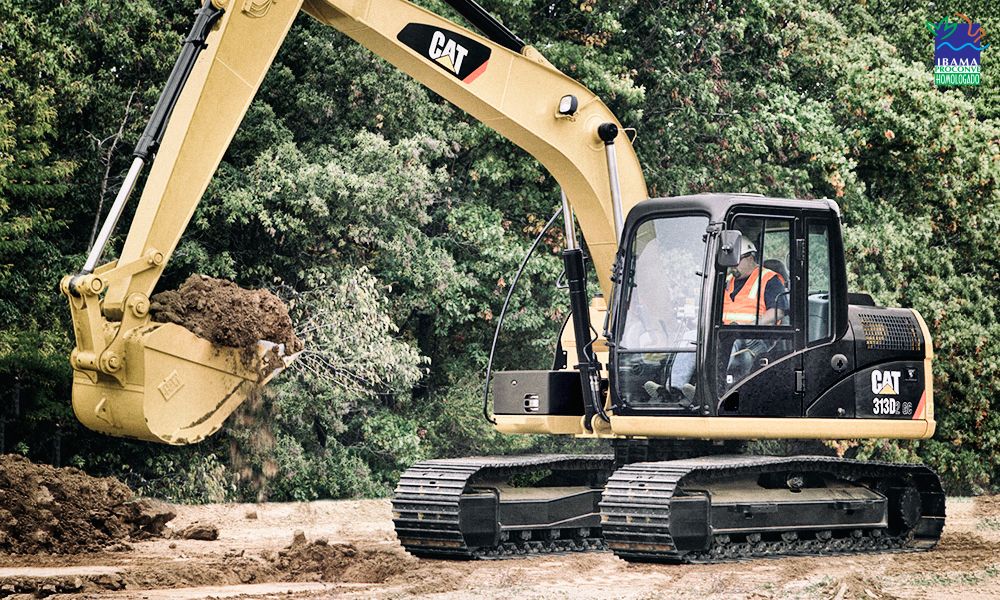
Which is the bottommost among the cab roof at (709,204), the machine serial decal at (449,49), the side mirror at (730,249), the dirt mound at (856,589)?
the dirt mound at (856,589)

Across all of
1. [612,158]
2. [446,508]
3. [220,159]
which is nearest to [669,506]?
[446,508]

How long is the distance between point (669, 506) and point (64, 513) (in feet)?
18.2

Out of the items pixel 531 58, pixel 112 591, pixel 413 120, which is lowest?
pixel 112 591

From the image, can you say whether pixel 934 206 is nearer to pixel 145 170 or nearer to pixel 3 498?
pixel 145 170

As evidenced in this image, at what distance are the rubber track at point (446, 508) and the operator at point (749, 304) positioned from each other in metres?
2.12

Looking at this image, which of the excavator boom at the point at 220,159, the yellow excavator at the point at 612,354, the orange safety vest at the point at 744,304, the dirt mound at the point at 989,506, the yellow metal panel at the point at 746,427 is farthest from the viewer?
the dirt mound at the point at 989,506

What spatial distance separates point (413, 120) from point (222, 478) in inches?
234

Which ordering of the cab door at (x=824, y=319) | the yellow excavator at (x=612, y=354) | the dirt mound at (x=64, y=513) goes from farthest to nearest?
the dirt mound at (x=64, y=513)
the cab door at (x=824, y=319)
the yellow excavator at (x=612, y=354)

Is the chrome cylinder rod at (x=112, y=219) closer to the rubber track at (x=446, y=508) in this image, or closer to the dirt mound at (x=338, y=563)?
the dirt mound at (x=338, y=563)

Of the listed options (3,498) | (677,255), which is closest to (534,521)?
(677,255)

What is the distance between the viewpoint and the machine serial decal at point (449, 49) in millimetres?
10516

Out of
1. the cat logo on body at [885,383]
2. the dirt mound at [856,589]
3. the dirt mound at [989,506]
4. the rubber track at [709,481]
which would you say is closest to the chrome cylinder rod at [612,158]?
the rubber track at [709,481]

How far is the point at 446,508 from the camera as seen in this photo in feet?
34.8

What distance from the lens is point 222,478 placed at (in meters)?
17.6
